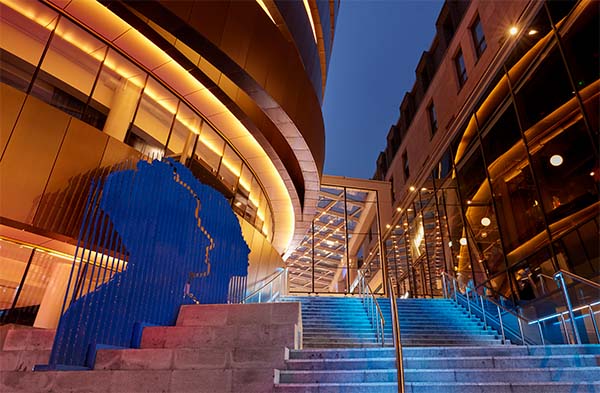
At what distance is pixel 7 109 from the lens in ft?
23.1

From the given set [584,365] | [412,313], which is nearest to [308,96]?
[412,313]

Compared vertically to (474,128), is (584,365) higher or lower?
lower

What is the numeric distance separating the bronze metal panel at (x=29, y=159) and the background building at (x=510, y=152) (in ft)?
35.4

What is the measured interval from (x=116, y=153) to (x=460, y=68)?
17.0m

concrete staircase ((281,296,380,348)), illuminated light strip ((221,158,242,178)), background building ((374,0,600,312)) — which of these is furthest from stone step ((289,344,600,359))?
illuminated light strip ((221,158,242,178))

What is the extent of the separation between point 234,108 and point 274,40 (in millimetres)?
2345

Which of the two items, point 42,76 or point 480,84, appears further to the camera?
point 480,84

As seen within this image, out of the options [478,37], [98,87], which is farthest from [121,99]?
[478,37]

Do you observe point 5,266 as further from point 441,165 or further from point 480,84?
point 441,165

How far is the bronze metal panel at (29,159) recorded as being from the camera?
6.90 meters

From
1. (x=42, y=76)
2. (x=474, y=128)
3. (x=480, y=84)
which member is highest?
(x=480, y=84)

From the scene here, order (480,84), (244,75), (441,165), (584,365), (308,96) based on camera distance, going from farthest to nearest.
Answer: (441,165)
(480,84)
(308,96)
(244,75)
(584,365)

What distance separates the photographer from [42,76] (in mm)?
8109

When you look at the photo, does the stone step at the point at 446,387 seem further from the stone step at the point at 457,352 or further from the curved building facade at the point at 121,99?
the curved building facade at the point at 121,99
